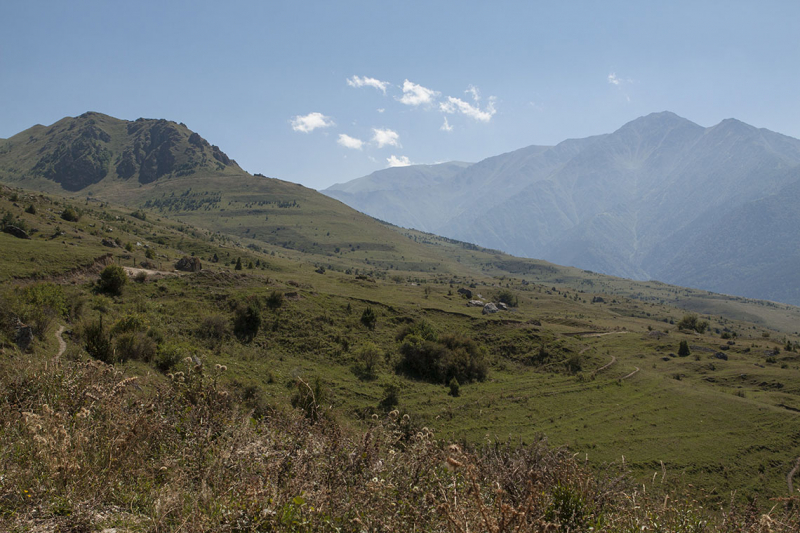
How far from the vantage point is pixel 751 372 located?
35719mm

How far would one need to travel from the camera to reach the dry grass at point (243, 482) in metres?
3.59

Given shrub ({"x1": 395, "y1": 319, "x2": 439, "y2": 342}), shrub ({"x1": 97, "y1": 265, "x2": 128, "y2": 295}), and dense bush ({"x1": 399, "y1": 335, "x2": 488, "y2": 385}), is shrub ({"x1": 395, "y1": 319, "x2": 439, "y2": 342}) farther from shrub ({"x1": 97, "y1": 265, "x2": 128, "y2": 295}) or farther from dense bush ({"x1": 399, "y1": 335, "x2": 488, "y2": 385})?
shrub ({"x1": 97, "y1": 265, "x2": 128, "y2": 295})

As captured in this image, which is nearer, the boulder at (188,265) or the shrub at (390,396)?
the shrub at (390,396)

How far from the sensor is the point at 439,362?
30.5 metres

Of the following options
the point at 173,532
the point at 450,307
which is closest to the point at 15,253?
the point at 173,532

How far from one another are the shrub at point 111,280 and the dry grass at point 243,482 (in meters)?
24.1

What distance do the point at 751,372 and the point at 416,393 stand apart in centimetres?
3179

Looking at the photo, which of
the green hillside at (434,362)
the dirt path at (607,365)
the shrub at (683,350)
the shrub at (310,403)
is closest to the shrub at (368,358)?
the green hillside at (434,362)

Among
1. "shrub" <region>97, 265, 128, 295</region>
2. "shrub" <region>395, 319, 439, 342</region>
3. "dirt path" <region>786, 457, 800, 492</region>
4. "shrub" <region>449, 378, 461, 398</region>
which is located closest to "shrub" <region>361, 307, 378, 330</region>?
"shrub" <region>395, 319, 439, 342</region>

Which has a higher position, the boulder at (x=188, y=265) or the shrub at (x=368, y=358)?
the boulder at (x=188, y=265)

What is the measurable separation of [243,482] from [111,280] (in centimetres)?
2853

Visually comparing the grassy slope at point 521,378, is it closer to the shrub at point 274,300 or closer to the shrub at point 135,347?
the shrub at point 274,300

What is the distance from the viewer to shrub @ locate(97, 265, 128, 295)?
2627cm

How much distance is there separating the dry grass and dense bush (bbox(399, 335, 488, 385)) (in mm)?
24821
